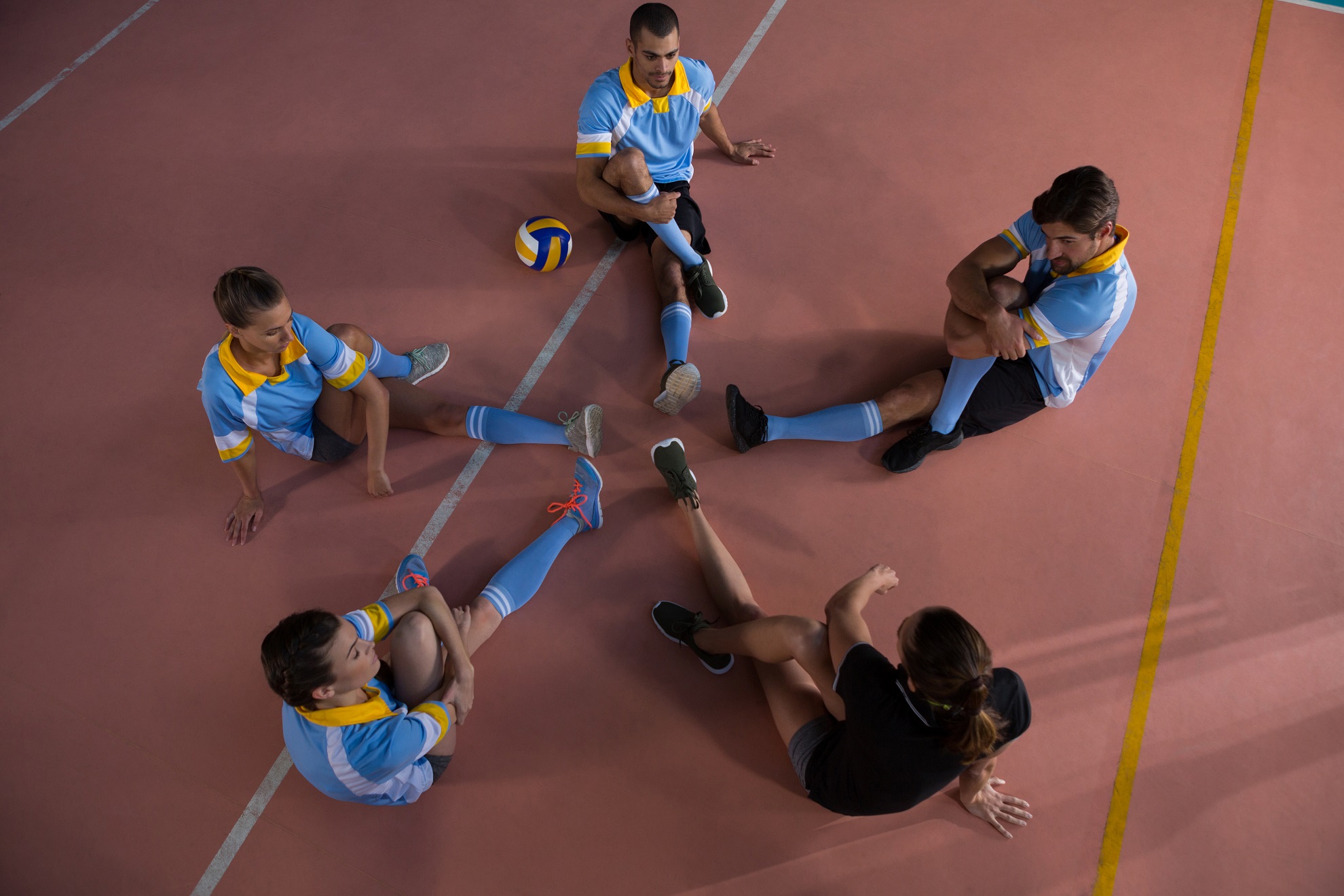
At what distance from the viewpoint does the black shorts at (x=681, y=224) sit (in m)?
4.48

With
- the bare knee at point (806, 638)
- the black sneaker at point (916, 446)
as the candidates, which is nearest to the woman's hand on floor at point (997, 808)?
the bare knee at point (806, 638)

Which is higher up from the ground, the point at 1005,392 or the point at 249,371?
the point at 1005,392

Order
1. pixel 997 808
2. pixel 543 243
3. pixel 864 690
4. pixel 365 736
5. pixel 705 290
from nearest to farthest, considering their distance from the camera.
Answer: pixel 864 690
pixel 365 736
pixel 997 808
pixel 705 290
pixel 543 243

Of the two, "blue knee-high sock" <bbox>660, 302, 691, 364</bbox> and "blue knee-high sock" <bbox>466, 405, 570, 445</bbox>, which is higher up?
"blue knee-high sock" <bbox>660, 302, 691, 364</bbox>

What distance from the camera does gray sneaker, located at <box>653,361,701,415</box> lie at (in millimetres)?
4074

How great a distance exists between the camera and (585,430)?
393 centimetres

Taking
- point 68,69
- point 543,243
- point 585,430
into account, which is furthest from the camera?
point 68,69

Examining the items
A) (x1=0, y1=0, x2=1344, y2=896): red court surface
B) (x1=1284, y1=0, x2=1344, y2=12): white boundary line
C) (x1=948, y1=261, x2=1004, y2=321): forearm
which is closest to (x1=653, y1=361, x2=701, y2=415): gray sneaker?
(x1=0, y1=0, x2=1344, y2=896): red court surface

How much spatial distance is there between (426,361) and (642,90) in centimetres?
184

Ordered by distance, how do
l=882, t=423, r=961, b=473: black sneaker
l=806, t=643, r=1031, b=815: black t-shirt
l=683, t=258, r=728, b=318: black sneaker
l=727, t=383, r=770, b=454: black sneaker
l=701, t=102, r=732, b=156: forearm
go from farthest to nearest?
l=701, t=102, r=732, b=156: forearm, l=683, t=258, r=728, b=318: black sneaker, l=882, t=423, r=961, b=473: black sneaker, l=727, t=383, r=770, b=454: black sneaker, l=806, t=643, r=1031, b=815: black t-shirt

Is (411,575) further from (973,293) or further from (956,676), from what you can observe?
(973,293)

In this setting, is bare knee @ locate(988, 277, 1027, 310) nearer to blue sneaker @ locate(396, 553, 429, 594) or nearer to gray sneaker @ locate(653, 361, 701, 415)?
gray sneaker @ locate(653, 361, 701, 415)

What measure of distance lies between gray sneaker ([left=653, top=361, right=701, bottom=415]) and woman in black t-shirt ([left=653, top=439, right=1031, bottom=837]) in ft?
1.19

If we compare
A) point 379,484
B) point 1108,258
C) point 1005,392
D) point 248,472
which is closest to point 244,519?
point 248,472
